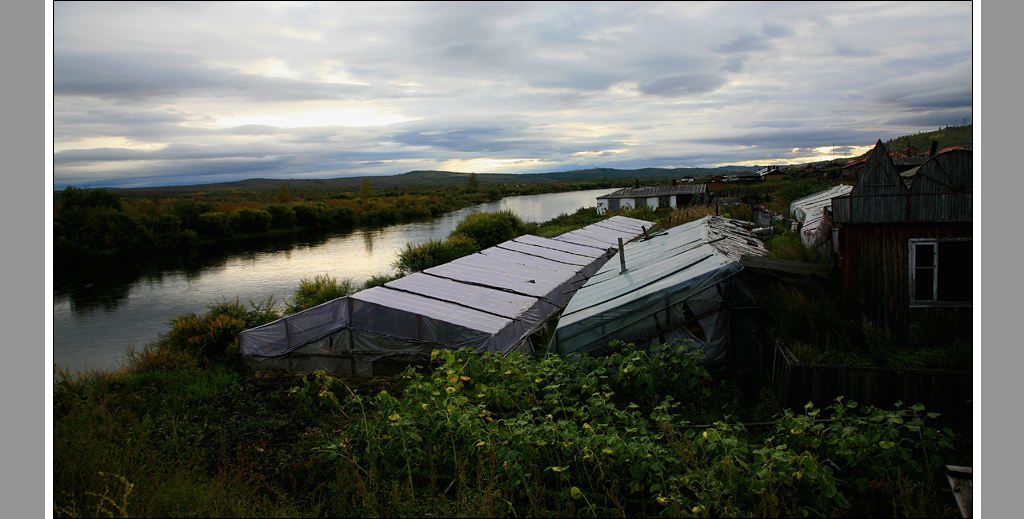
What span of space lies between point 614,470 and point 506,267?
12.3 metres

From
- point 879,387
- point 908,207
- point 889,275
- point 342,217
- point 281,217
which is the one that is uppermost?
point 342,217

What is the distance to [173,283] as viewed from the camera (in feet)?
89.3

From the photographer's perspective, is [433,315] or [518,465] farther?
[433,315]

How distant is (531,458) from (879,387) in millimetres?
4368

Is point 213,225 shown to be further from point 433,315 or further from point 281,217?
point 433,315

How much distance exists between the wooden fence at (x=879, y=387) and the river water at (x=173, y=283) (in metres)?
16.1

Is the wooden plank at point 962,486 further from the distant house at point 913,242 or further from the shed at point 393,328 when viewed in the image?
the shed at point 393,328

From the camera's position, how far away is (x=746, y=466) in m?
4.77

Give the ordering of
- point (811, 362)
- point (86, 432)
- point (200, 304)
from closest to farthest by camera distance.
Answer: point (86, 432) → point (811, 362) → point (200, 304)

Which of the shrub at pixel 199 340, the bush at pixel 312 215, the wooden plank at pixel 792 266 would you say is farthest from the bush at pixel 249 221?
the wooden plank at pixel 792 266

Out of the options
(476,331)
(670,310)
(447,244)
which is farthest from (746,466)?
(447,244)

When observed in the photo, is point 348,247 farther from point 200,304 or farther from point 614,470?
point 614,470

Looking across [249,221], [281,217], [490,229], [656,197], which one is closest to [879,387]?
[490,229]

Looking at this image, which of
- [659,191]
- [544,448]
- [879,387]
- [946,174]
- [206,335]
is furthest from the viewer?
[659,191]
